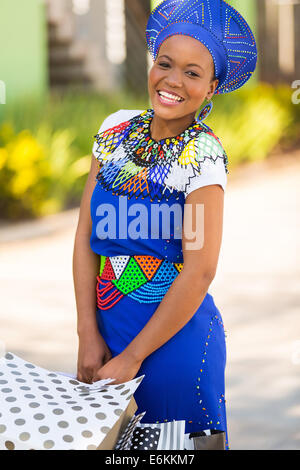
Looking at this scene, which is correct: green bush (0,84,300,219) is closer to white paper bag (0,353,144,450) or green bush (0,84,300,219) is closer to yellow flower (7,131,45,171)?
yellow flower (7,131,45,171)

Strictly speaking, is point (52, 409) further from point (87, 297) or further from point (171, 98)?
point (171, 98)

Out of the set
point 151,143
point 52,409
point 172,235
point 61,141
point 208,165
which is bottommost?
point 52,409

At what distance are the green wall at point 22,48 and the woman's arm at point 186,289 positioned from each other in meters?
9.28

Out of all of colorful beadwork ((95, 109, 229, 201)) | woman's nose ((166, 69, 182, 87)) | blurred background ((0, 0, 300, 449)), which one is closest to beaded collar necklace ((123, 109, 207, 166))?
colorful beadwork ((95, 109, 229, 201))

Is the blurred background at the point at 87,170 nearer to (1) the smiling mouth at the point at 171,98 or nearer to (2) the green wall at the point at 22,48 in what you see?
(2) the green wall at the point at 22,48

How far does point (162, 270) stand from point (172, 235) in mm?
97

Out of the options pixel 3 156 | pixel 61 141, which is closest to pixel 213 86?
pixel 3 156

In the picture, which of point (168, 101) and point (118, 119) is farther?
point (118, 119)

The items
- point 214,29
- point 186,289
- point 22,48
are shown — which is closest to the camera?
point 186,289

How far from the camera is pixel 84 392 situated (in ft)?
5.82

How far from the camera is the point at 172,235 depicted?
2.01 meters

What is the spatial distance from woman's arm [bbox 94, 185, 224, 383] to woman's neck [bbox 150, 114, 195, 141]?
0.23 m

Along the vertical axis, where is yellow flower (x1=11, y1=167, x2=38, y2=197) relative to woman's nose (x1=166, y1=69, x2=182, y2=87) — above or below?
above

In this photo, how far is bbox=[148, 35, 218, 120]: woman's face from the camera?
6.53ft
